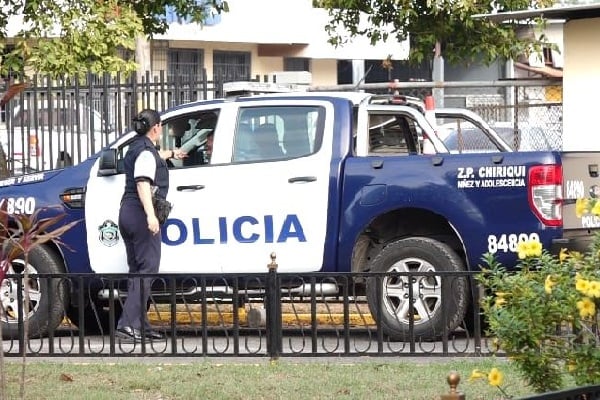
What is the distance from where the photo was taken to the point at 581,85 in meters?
14.8

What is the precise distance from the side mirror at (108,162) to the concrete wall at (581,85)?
213 inches

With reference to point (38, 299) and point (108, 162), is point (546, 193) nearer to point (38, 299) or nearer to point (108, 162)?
point (108, 162)

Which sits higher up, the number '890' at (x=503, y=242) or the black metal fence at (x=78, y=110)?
the black metal fence at (x=78, y=110)

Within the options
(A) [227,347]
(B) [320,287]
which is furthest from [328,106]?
(A) [227,347]

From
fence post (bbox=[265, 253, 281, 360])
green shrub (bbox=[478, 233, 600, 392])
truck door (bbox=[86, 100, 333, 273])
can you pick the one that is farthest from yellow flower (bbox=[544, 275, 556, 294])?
truck door (bbox=[86, 100, 333, 273])

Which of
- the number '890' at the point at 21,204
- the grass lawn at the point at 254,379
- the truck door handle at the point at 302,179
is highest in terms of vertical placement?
the truck door handle at the point at 302,179

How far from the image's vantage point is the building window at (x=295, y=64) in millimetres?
37688

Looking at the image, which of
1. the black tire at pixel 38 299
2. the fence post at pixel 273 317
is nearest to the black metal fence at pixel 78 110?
the black tire at pixel 38 299

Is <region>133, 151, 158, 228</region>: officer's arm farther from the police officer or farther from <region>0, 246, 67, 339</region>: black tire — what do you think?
<region>0, 246, 67, 339</region>: black tire

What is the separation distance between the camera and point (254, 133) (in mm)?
11797

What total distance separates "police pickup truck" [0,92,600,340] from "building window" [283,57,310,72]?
25531mm

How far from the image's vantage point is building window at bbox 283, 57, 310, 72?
37688mm

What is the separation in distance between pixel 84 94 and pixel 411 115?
20.1 ft

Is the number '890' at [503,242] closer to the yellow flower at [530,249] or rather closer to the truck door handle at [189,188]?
the truck door handle at [189,188]
